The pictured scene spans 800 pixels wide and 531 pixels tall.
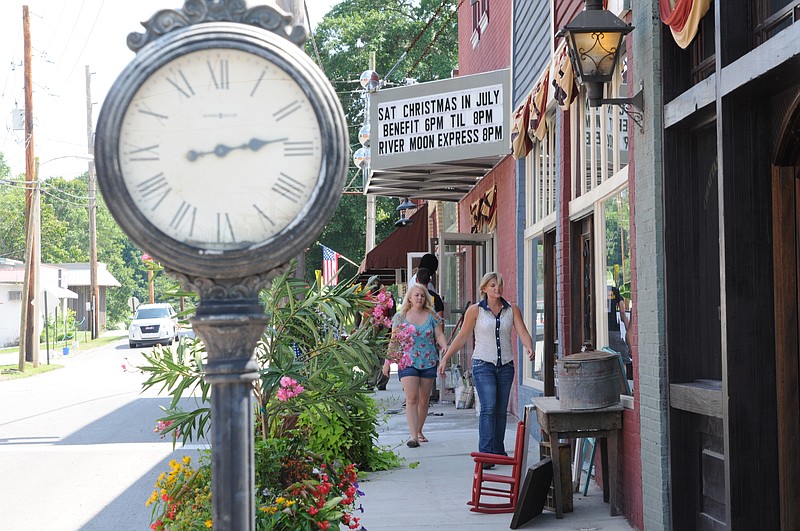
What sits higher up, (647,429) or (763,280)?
(763,280)

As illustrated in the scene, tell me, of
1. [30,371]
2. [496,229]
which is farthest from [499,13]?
[30,371]

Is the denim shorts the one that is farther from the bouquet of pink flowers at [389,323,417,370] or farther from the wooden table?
the wooden table

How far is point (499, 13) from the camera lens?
14.9 m

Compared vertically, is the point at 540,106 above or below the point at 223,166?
above

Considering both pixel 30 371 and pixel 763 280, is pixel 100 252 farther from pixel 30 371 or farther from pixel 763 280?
pixel 763 280

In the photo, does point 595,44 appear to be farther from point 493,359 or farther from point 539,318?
point 539,318

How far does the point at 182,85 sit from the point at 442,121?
11293mm

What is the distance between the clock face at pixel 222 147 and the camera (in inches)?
104

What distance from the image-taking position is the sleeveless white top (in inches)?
368

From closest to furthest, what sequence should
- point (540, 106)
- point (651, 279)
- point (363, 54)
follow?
point (651, 279) → point (540, 106) → point (363, 54)

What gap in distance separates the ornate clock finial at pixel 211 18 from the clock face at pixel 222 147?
0.11m

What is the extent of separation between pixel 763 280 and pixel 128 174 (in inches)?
135

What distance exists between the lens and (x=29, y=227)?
29.4m

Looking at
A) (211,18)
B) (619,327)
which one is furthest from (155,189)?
(619,327)
